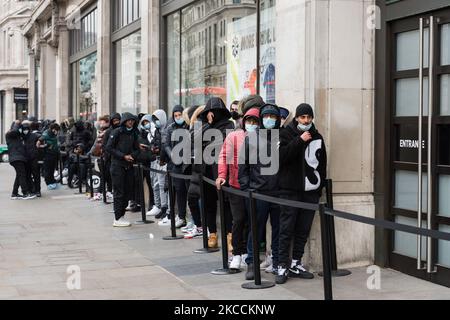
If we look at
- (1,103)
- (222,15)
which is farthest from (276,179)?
(1,103)

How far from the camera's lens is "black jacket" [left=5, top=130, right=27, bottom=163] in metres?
14.4

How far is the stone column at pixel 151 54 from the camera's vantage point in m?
14.6

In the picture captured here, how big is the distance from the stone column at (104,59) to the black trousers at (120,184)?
31.4 ft

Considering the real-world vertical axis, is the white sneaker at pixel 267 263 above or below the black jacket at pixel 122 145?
below

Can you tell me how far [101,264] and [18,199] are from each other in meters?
7.99

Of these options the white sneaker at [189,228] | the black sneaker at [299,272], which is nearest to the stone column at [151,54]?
the white sneaker at [189,228]

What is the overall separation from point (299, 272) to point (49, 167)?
1133 cm

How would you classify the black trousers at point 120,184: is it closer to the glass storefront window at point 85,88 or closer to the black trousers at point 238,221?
the black trousers at point 238,221

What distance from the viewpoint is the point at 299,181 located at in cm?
688

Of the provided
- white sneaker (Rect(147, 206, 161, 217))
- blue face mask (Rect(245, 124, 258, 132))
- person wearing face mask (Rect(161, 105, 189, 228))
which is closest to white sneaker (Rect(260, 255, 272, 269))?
blue face mask (Rect(245, 124, 258, 132))

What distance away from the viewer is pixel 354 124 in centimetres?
738

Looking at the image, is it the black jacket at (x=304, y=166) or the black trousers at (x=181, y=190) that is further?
the black trousers at (x=181, y=190)

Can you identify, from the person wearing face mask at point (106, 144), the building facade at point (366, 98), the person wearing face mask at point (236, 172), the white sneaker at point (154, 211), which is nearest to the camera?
the building facade at point (366, 98)
